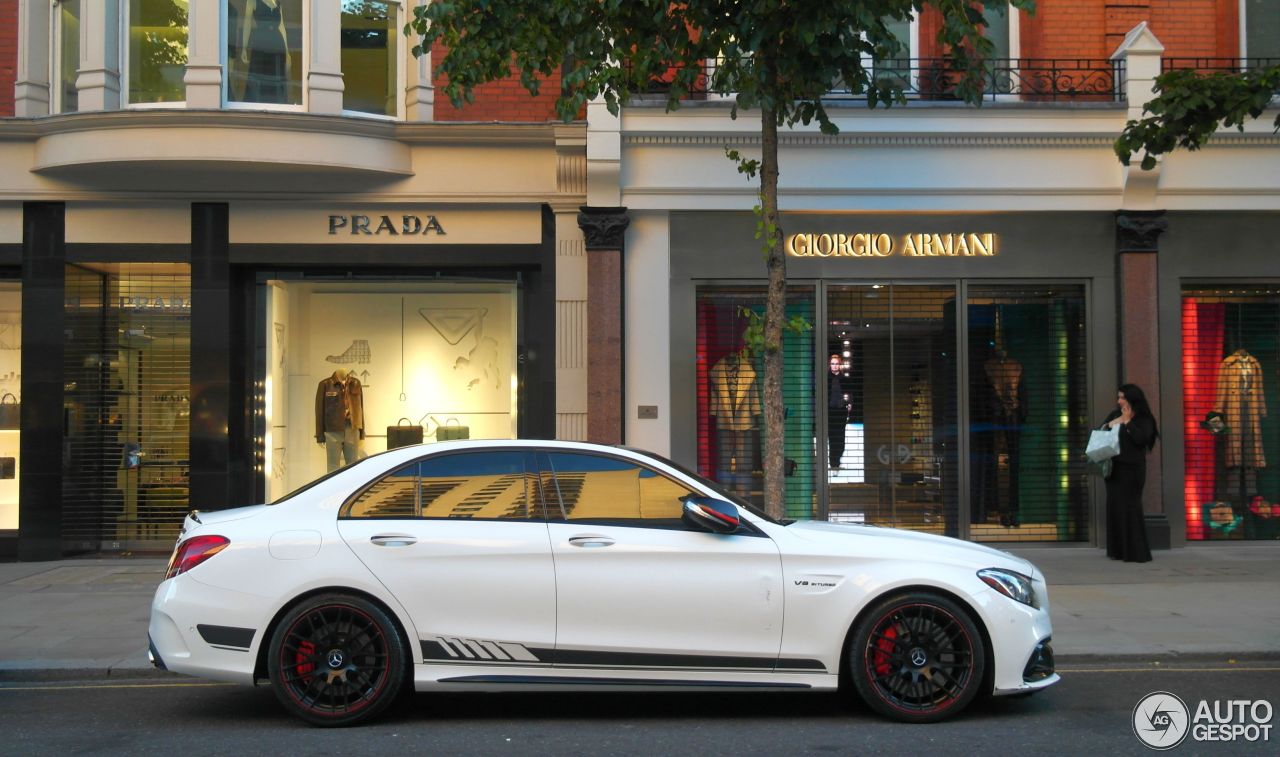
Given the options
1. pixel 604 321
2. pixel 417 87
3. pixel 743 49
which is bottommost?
pixel 604 321

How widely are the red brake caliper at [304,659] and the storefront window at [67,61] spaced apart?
9.18m

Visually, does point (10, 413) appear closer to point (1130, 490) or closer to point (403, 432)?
point (403, 432)

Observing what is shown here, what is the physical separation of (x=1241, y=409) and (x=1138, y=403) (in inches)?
79.8

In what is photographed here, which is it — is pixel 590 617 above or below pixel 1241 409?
below

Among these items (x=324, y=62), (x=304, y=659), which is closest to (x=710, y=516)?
(x=304, y=659)

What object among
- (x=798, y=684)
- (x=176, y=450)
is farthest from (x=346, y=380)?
(x=798, y=684)

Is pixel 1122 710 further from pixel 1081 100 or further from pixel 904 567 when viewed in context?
pixel 1081 100

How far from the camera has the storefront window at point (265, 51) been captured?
12.9m

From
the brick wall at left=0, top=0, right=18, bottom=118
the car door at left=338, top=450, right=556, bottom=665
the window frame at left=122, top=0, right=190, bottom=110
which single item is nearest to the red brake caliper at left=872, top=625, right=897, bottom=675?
the car door at left=338, top=450, right=556, bottom=665

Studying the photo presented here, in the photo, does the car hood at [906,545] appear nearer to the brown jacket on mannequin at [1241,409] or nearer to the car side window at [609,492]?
the car side window at [609,492]

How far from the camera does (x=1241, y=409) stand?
13.8m

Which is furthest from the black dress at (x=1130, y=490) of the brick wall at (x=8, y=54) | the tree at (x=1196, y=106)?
the brick wall at (x=8, y=54)

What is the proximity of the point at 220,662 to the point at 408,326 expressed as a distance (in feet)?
27.5

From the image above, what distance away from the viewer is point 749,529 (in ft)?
21.2
